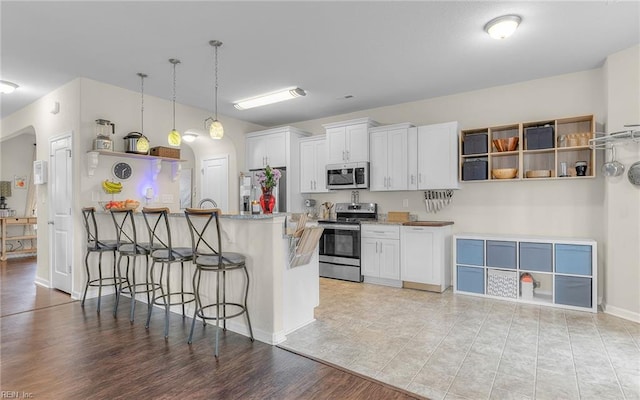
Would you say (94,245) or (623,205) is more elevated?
(623,205)

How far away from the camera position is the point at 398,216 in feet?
17.3

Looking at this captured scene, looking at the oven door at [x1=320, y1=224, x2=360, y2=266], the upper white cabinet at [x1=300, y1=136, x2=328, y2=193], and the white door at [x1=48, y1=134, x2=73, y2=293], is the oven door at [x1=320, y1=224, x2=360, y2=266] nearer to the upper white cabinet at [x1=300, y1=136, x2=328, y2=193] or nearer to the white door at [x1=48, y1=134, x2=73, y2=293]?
the upper white cabinet at [x1=300, y1=136, x2=328, y2=193]

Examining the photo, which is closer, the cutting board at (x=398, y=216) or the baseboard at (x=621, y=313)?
the baseboard at (x=621, y=313)

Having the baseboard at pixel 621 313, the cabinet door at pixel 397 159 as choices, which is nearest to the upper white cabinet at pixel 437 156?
the cabinet door at pixel 397 159

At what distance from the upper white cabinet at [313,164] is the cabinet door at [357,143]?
537 mm

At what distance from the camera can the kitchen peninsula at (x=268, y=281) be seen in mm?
2961

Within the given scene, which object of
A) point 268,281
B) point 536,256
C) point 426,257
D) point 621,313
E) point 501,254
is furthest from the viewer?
point 426,257

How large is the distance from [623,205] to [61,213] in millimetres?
6755

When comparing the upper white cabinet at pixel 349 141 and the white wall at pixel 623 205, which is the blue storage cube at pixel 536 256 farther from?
the upper white cabinet at pixel 349 141

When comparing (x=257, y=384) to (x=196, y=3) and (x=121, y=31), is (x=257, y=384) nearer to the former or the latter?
(x=196, y=3)

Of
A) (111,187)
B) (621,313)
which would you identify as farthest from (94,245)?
(621,313)

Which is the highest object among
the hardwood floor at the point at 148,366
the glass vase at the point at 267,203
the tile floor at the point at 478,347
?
the glass vase at the point at 267,203

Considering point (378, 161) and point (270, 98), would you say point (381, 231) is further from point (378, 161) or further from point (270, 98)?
point (270, 98)

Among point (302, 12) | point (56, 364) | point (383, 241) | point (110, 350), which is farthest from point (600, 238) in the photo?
point (56, 364)
